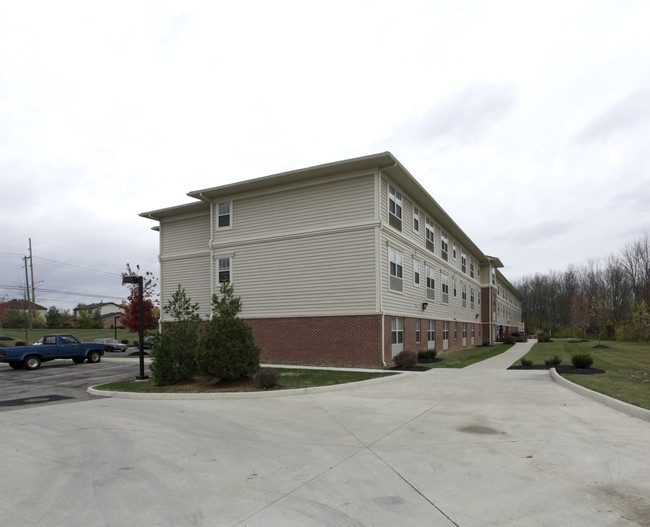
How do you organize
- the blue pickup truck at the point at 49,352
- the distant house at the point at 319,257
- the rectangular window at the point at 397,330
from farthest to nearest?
the blue pickup truck at the point at 49,352
the rectangular window at the point at 397,330
the distant house at the point at 319,257

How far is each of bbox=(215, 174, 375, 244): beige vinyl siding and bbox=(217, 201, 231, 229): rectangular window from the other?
42 centimetres

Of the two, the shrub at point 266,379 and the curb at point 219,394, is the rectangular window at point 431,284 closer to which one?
the curb at point 219,394

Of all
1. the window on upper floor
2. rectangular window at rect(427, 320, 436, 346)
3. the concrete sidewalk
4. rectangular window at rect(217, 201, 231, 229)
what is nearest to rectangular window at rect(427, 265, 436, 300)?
rectangular window at rect(427, 320, 436, 346)

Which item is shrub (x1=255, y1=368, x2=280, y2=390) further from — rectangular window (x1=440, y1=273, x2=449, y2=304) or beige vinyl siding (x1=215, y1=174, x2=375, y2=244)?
rectangular window (x1=440, y1=273, x2=449, y2=304)

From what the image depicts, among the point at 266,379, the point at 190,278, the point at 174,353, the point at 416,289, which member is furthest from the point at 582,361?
the point at 190,278

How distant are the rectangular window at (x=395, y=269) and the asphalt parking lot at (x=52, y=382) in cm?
1195

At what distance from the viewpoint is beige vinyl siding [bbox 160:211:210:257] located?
26922mm

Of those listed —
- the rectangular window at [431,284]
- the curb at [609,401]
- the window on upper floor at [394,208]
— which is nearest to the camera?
the curb at [609,401]

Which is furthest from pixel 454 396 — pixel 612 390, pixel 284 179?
pixel 284 179

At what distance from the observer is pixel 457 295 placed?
36.5 metres

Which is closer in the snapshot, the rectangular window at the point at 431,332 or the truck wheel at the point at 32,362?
the truck wheel at the point at 32,362

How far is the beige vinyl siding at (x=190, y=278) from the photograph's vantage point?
26.3 metres

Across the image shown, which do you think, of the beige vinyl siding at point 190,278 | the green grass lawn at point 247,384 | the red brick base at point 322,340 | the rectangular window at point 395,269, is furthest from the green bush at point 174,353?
the beige vinyl siding at point 190,278

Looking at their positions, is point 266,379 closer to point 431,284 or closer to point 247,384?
point 247,384
